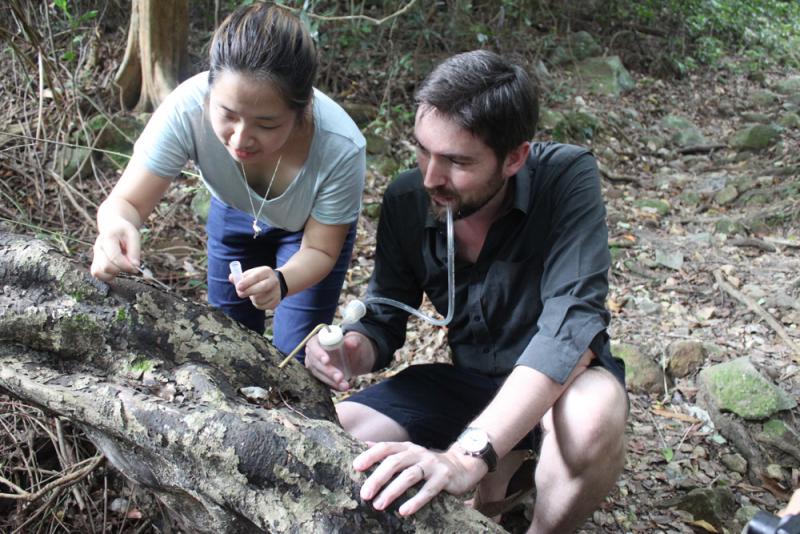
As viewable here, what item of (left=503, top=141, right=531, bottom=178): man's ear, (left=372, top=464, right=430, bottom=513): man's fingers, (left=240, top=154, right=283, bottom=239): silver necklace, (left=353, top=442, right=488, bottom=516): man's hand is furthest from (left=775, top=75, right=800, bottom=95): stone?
(left=372, top=464, right=430, bottom=513): man's fingers

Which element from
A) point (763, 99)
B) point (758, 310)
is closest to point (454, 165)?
point (758, 310)

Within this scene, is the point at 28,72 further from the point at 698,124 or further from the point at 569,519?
the point at 698,124

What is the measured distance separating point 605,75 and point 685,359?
534 cm

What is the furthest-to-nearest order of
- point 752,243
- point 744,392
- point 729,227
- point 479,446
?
1. point 729,227
2. point 752,243
3. point 744,392
4. point 479,446

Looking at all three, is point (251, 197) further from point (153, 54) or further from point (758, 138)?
point (758, 138)

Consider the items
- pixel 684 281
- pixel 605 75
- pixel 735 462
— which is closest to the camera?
pixel 735 462

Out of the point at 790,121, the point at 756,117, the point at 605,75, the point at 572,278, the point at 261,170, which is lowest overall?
the point at 756,117

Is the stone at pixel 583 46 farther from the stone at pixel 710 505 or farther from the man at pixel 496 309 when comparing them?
the stone at pixel 710 505

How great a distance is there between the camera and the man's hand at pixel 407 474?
1.28m

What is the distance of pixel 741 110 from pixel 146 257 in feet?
23.4

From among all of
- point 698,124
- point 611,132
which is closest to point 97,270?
point 611,132

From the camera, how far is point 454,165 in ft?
5.77

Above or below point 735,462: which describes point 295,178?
above

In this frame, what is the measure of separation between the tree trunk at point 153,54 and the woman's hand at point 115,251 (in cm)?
316
